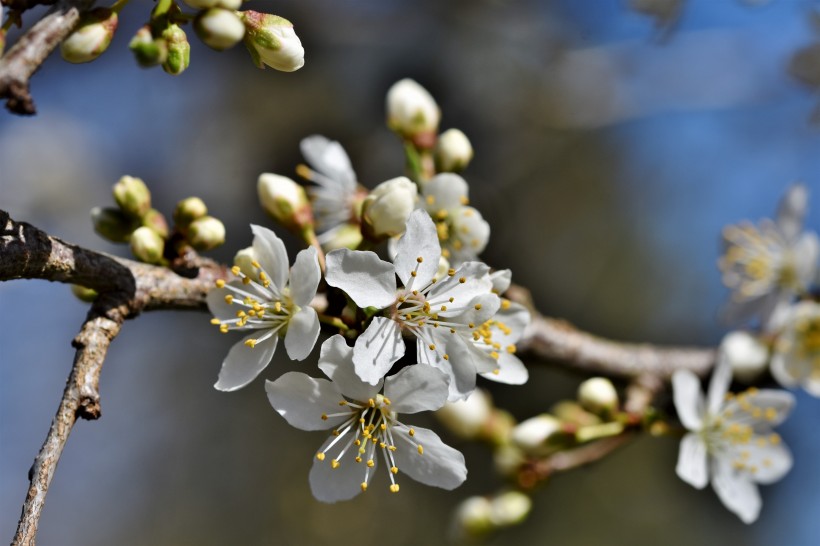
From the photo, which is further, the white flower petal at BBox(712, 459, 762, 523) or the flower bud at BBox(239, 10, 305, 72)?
the white flower petal at BBox(712, 459, 762, 523)

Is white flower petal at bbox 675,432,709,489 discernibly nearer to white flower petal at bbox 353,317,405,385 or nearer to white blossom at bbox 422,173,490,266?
white blossom at bbox 422,173,490,266

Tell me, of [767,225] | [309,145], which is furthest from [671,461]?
[309,145]

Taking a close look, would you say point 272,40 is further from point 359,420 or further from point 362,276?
point 359,420

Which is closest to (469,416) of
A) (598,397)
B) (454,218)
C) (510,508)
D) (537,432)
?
(510,508)

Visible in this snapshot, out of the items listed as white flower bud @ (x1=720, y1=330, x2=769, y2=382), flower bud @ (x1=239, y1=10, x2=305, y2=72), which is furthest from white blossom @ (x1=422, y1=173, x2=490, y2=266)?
white flower bud @ (x1=720, y1=330, x2=769, y2=382)

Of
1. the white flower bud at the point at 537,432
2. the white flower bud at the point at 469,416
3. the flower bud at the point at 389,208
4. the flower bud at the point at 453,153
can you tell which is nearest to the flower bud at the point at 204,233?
the flower bud at the point at 389,208

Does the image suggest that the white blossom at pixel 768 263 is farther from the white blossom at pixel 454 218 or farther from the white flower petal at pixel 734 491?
the white blossom at pixel 454 218
